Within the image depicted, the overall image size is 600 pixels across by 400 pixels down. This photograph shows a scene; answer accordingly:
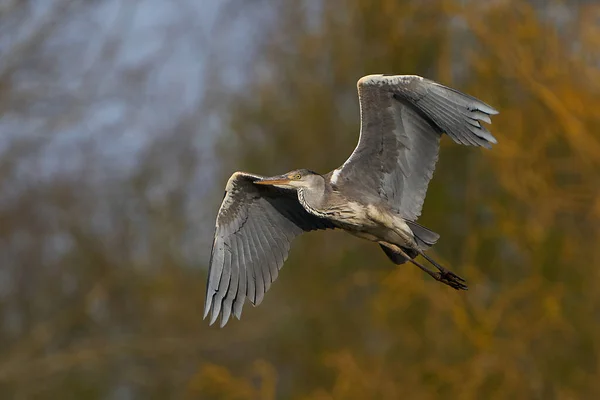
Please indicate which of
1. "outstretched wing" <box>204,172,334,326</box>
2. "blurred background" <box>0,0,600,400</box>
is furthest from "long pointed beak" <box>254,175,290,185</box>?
"blurred background" <box>0,0,600,400</box>

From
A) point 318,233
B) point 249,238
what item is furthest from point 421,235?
point 318,233

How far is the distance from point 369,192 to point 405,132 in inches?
17.6

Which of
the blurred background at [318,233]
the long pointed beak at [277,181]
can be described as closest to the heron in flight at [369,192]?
the long pointed beak at [277,181]

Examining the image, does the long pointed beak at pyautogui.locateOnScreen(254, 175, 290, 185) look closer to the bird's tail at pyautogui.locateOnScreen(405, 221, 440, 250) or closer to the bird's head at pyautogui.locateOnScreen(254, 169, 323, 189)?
the bird's head at pyautogui.locateOnScreen(254, 169, 323, 189)

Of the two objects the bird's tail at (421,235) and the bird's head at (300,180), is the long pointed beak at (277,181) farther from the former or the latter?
the bird's tail at (421,235)

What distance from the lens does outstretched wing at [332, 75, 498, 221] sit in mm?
7137

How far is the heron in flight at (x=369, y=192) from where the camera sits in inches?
283

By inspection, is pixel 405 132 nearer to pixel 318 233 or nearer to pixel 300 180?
pixel 300 180

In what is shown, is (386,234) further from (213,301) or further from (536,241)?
(536,241)

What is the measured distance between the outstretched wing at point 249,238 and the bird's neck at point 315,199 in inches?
17.8

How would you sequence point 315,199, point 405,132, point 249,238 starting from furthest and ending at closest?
point 249,238 → point 405,132 → point 315,199

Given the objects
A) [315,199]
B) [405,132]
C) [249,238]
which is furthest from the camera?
[249,238]

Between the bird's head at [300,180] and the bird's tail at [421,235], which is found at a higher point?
the bird's head at [300,180]

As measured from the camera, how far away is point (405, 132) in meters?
7.45
